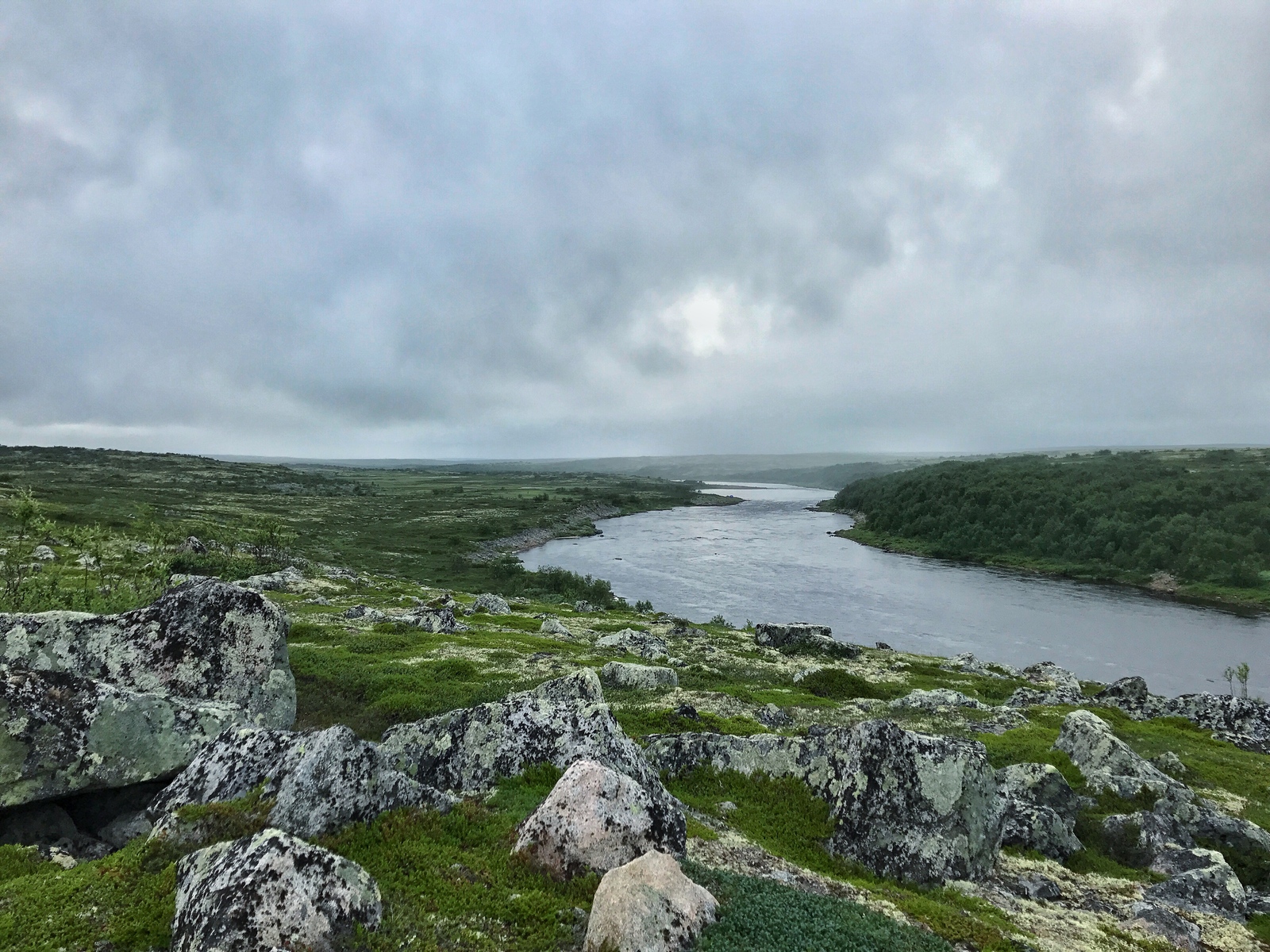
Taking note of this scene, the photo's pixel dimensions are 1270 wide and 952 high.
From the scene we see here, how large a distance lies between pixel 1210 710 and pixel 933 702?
59.7ft

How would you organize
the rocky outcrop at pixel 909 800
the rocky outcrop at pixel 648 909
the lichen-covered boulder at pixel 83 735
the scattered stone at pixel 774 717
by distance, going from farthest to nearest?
the scattered stone at pixel 774 717, the rocky outcrop at pixel 909 800, the lichen-covered boulder at pixel 83 735, the rocky outcrop at pixel 648 909

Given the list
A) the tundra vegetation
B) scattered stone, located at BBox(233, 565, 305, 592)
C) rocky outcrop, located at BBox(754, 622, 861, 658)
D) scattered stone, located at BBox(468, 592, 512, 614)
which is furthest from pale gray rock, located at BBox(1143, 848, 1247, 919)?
scattered stone, located at BBox(233, 565, 305, 592)

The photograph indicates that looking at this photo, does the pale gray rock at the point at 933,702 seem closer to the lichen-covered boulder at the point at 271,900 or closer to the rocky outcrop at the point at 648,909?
the rocky outcrop at the point at 648,909

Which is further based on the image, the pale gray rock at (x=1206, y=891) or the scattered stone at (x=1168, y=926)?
the pale gray rock at (x=1206, y=891)

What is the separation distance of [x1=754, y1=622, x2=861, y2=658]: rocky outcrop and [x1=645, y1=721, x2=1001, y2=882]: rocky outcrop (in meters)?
36.5

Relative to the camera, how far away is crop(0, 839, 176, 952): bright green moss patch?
28.3 ft

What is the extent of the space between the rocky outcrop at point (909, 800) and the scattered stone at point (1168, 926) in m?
3.07

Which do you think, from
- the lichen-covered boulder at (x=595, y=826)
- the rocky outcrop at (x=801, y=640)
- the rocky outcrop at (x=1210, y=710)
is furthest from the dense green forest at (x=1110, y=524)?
the lichen-covered boulder at (x=595, y=826)

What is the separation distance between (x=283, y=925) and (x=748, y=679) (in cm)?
3402

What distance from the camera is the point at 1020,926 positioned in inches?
517

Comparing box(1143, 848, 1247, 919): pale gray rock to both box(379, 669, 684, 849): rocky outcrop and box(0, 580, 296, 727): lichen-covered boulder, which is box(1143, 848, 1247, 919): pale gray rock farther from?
box(0, 580, 296, 727): lichen-covered boulder

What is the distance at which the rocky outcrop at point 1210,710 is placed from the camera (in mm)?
34375

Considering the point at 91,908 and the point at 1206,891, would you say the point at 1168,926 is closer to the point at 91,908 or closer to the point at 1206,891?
the point at 1206,891

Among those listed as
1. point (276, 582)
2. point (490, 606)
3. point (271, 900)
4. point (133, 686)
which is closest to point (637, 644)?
point (490, 606)
